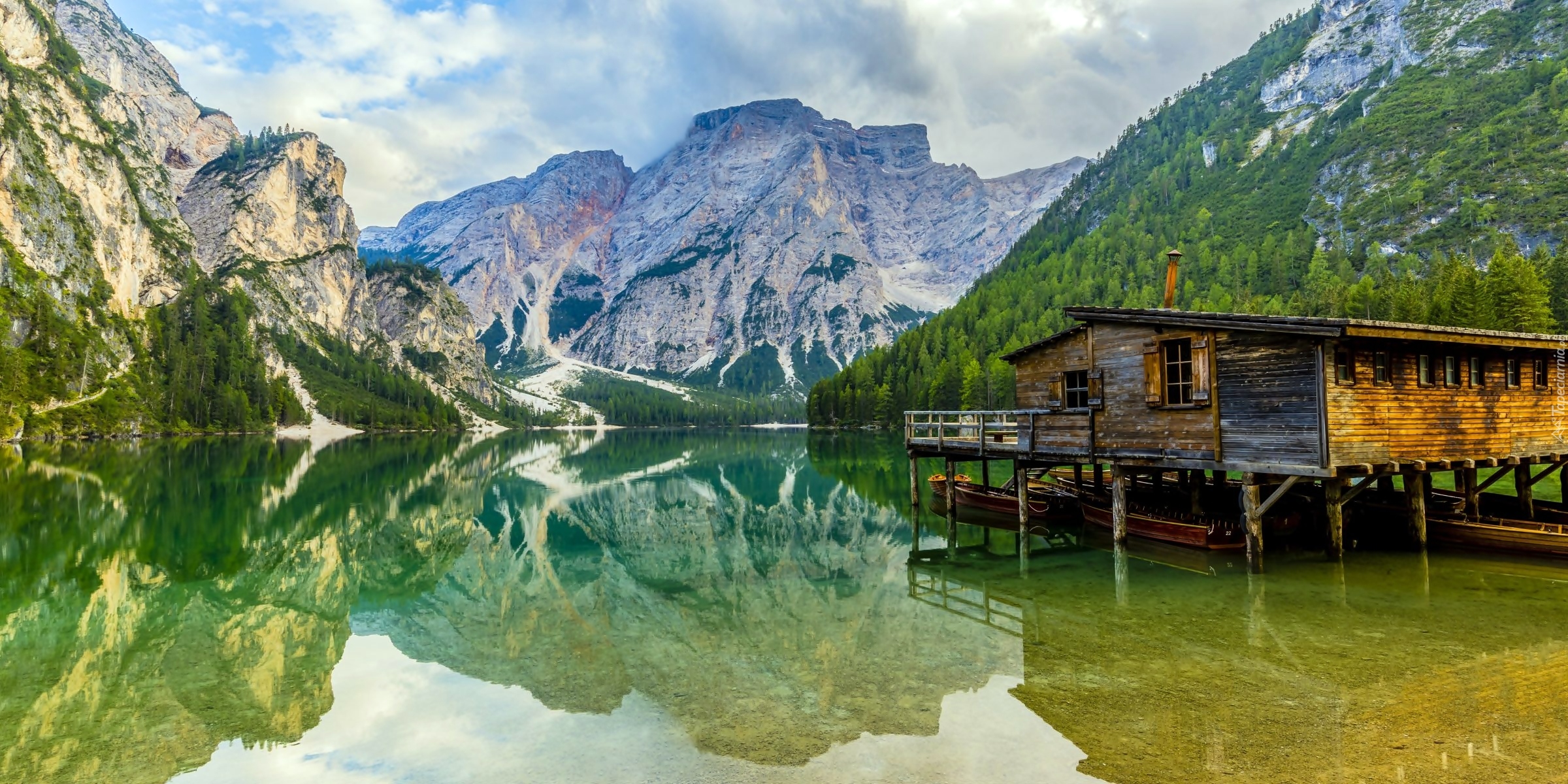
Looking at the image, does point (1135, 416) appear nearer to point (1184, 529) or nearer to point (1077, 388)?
point (1077, 388)

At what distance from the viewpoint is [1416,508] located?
85.8 ft

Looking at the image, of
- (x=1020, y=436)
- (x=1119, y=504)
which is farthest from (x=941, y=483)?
(x=1119, y=504)

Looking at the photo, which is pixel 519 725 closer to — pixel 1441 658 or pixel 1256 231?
pixel 1441 658

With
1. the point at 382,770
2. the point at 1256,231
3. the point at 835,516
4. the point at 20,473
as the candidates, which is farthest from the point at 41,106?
the point at 1256,231

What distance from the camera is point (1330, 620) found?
1742 cm

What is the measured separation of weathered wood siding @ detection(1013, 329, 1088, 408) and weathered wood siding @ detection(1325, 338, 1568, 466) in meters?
8.88

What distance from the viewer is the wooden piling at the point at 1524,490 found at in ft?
95.6

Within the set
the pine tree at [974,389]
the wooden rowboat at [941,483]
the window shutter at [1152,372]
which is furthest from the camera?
the pine tree at [974,389]

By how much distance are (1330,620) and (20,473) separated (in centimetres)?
9073

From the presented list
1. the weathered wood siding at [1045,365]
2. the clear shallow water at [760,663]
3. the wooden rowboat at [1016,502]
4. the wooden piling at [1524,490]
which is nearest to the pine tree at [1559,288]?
the wooden piling at [1524,490]

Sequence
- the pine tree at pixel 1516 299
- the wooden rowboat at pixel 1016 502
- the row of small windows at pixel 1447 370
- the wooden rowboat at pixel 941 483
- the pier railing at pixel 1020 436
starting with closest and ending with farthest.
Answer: the row of small windows at pixel 1447 370 → the pier railing at pixel 1020 436 → the wooden rowboat at pixel 1016 502 → the wooden rowboat at pixel 941 483 → the pine tree at pixel 1516 299

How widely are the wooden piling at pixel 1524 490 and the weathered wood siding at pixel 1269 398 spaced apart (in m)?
13.9

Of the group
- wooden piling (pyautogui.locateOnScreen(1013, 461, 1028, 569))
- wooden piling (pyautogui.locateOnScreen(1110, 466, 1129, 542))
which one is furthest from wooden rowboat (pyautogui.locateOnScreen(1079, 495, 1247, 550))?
wooden piling (pyautogui.locateOnScreen(1013, 461, 1028, 569))

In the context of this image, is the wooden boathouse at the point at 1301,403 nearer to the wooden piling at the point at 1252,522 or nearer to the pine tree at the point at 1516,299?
the wooden piling at the point at 1252,522
